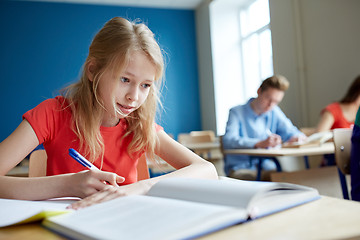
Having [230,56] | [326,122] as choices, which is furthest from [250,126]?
[230,56]

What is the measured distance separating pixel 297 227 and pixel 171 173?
1.48 feet

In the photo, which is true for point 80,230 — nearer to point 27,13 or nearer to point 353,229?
point 353,229

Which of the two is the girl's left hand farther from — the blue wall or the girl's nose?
the blue wall

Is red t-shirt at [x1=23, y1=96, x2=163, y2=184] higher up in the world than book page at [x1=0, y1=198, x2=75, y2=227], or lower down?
higher up

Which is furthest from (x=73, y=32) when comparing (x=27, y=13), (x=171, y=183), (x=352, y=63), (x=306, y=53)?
(x=171, y=183)

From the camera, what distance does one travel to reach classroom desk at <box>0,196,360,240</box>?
0.41 m

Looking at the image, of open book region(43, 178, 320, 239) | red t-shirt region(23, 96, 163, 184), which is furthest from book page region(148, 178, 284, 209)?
red t-shirt region(23, 96, 163, 184)

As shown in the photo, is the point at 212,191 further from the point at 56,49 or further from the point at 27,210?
the point at 56,49

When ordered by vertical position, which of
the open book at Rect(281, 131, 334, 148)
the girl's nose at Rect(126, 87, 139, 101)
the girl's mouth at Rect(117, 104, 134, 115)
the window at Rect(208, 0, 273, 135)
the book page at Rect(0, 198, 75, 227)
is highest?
the window at Rect(208, 0, 273, 135)

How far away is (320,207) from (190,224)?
0.24 meters

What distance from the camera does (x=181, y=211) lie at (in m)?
0.47

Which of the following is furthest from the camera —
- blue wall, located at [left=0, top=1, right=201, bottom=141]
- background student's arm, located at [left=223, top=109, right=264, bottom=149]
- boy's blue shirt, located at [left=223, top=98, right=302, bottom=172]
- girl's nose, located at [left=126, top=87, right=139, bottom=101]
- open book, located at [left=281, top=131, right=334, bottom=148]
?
blue wall, located at [left=0, top=1, right=201, bottom=141]

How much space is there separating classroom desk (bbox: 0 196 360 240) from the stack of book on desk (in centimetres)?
1

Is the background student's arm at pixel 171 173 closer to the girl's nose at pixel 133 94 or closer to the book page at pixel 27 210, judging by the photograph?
the book page at pixel 27 210
